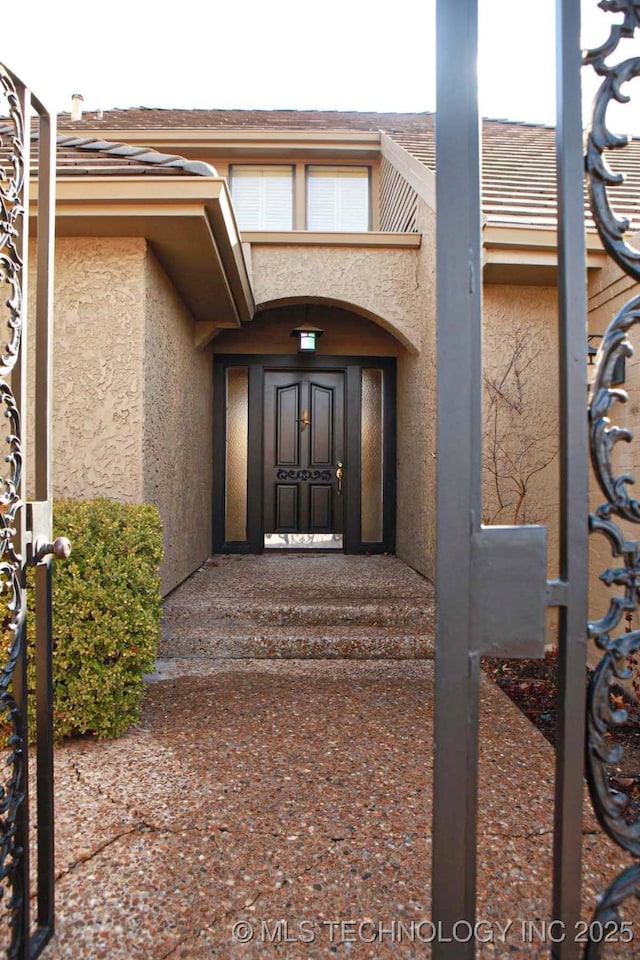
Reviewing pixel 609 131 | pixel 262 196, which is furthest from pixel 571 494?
pixel 262 196

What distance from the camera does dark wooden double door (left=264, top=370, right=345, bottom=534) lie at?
793cm

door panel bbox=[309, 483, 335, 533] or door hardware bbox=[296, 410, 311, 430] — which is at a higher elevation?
door hardware bbox=[296, 410, 311, 430]

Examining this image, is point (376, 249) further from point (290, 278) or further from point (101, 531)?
point (101, 531)

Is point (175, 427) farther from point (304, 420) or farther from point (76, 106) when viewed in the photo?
point (76, 106)

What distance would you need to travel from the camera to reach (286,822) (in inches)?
94.0

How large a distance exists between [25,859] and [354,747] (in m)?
1.80

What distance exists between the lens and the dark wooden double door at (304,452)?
7930mm

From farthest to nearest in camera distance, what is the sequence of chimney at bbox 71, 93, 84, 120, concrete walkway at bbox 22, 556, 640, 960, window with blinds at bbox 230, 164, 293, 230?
chimney at bbox 71, 93, 84, 120 < window with blinds at bbox 230, 164, 293, 230 < concrete walkway at bbox 22, 556, 640, 960

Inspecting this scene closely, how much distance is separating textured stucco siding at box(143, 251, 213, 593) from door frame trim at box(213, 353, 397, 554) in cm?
43

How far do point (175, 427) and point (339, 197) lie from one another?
4.85 metres

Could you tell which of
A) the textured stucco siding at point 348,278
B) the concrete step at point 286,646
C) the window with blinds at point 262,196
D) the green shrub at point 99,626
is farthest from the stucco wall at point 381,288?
the green shrub at point 99,626

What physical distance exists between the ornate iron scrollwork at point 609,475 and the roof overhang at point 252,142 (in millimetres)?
7912

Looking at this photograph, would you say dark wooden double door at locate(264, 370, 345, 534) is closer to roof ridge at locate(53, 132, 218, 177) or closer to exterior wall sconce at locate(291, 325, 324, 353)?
exterior wall sconce at locate(291, 325, 324, 353)

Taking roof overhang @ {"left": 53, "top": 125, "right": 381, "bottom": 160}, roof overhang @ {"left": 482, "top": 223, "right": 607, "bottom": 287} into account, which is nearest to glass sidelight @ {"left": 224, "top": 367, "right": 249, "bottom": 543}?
roof overhang @ {"left": 53, "top": 125, "right": 381, "bottom": 160}
